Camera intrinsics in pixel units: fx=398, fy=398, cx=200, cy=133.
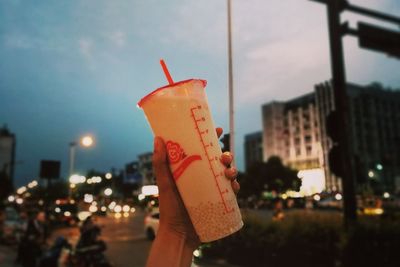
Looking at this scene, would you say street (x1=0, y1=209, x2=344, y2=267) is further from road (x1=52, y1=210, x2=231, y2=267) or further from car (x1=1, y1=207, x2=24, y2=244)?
car (x1=1, y1=207, x2=24, y2=244)

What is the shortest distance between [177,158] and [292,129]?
319 feet

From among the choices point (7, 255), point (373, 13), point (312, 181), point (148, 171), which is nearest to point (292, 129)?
point (7, 255)

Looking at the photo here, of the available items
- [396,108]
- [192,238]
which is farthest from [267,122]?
[192,238]

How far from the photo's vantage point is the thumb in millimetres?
1775

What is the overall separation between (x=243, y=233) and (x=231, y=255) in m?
0.68

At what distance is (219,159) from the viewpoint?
1797 mm

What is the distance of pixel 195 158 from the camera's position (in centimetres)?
174

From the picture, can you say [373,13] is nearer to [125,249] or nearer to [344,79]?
[344,79]


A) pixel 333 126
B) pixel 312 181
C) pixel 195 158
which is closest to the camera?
pixel 195 158

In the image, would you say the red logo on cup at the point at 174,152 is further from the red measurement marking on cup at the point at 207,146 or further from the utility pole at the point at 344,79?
the utility pole at the point at 344,79

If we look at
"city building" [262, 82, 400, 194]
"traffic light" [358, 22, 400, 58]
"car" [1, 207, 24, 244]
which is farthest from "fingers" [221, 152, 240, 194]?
"city building" [262, 82, 400, 194]

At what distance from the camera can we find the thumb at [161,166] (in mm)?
1775

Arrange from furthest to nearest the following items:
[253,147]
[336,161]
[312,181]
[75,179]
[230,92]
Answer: [253,147], [336,161], [75,179], [312,181], [230,92]

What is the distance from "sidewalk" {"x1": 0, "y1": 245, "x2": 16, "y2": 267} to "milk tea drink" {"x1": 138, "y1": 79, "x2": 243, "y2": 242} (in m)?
13.5
